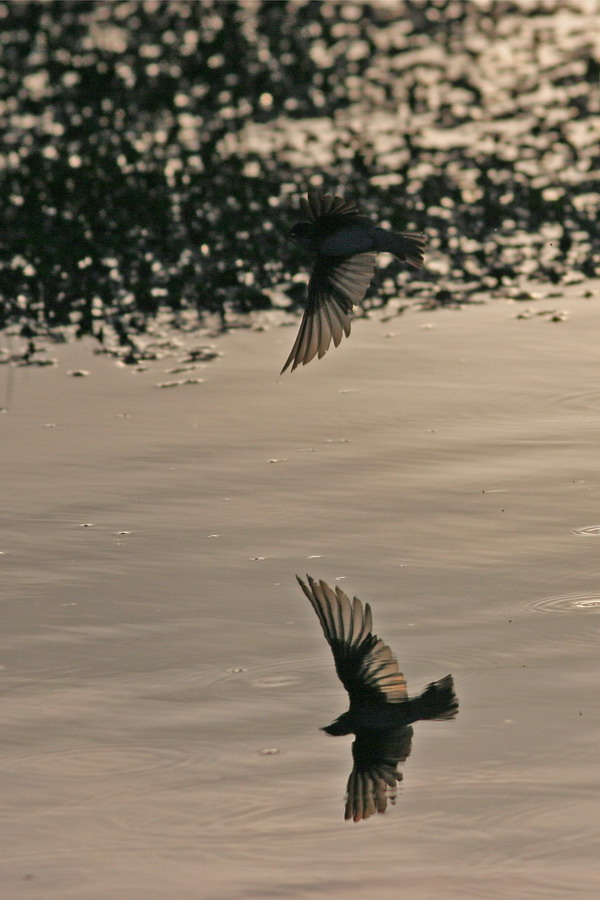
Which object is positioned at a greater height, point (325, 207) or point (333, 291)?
point (325, 207)

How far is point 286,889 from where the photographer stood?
413cm

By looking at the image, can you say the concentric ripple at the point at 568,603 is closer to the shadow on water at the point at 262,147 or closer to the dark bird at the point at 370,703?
the dark bird at the point at 370,703

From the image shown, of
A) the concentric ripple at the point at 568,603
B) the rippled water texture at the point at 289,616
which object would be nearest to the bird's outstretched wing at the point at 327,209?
the rippled water texture at the point at 289,616

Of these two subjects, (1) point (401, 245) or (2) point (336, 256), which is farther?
(2) point (336, 256)

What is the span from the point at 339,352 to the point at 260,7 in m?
12.5

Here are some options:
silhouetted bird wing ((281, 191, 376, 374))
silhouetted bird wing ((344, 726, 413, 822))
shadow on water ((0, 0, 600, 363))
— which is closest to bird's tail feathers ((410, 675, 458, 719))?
silhouetted bird wing ((344, 726, 413, 822))

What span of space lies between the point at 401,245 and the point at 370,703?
230cm

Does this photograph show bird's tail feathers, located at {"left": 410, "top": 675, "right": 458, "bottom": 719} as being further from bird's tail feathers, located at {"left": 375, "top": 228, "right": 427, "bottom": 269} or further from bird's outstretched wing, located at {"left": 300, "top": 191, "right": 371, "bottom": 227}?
bird's outstretched wing, located at {"left": 300, "top": 191, "right": 371, "bottom": 227}

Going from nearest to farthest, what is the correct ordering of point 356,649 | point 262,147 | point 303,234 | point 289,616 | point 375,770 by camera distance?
point 375,770 < point 356,649 < point 289,616 < point 303,234 < point 262,147

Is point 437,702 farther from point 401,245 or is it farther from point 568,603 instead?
point 401,245

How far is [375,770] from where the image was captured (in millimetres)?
4734

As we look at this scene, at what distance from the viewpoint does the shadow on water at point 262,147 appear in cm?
1102

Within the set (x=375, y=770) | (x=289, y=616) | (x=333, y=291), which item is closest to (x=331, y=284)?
(x=333, y=291)

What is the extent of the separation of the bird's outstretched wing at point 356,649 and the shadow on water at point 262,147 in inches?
155
